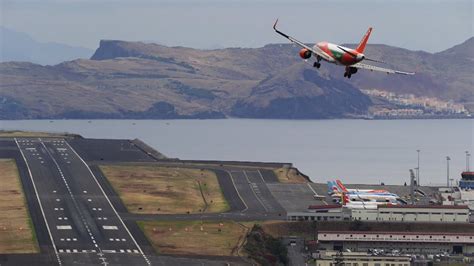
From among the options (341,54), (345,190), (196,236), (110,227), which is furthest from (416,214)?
(341,54)

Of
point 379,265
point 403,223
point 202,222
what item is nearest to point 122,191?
point 202,222

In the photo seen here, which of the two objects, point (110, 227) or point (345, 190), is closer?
point (110, 227)

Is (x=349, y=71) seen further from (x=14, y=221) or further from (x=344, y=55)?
(x=14, y=221)

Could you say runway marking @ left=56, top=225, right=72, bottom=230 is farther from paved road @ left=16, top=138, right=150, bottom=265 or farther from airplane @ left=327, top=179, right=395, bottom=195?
airplane @ left=327, top=179, right=395, bottom=195

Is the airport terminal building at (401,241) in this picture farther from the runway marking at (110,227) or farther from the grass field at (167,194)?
the grass field at (167,194)

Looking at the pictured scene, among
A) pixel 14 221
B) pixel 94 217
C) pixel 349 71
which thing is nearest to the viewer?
pixel 349 71

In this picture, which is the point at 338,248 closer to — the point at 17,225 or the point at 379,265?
the point at 379,265

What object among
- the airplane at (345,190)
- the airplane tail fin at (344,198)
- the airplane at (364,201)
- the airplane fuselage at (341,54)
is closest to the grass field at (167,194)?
the airplane tail fin at (344,198)

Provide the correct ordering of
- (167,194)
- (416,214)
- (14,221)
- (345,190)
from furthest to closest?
(345,190) → (167,194) → (416,214) → (14,221)
